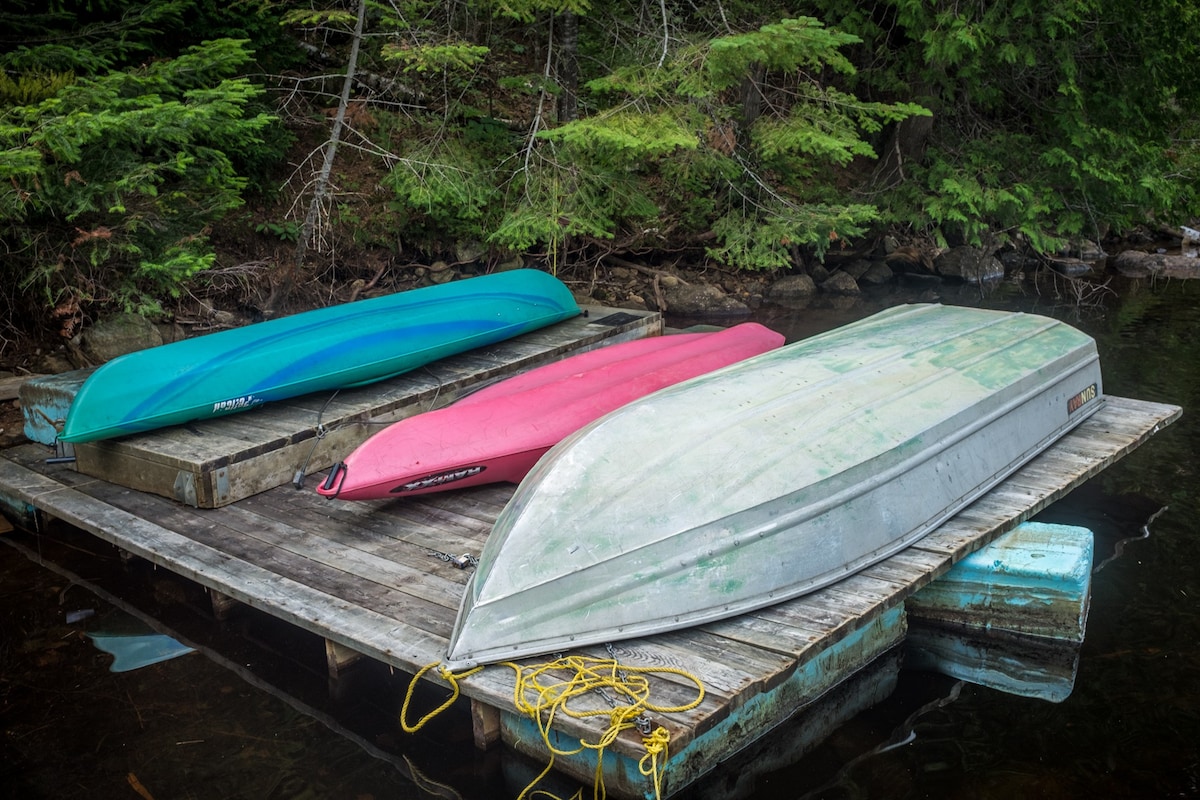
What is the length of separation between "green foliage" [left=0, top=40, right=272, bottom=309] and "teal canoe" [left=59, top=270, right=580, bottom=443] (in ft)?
3.17

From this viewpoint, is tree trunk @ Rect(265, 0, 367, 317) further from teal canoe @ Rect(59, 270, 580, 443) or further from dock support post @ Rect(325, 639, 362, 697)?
dock support post @ Rect(325, 639, 362, 697)

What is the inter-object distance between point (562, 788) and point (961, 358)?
3216 millimetres

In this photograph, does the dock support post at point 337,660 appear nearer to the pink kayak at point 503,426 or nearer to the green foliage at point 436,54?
the pink kayak at point 503,426

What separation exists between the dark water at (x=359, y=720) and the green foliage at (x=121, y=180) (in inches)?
81.8

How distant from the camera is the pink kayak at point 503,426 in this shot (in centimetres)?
473

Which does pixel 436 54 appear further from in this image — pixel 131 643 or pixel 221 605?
pixel 131 643

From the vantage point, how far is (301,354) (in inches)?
226

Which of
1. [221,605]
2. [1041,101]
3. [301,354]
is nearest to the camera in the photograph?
[221,605]

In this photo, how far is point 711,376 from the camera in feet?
16.1

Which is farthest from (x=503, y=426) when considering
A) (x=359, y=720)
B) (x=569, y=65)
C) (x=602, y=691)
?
(x=569, y=65)

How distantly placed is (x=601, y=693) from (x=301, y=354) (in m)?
3.25

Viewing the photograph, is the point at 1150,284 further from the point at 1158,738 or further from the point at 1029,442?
the point at 1158,738

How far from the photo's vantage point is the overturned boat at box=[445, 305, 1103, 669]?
11.7 ft

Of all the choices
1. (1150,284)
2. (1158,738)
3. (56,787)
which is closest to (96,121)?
(56,787)
